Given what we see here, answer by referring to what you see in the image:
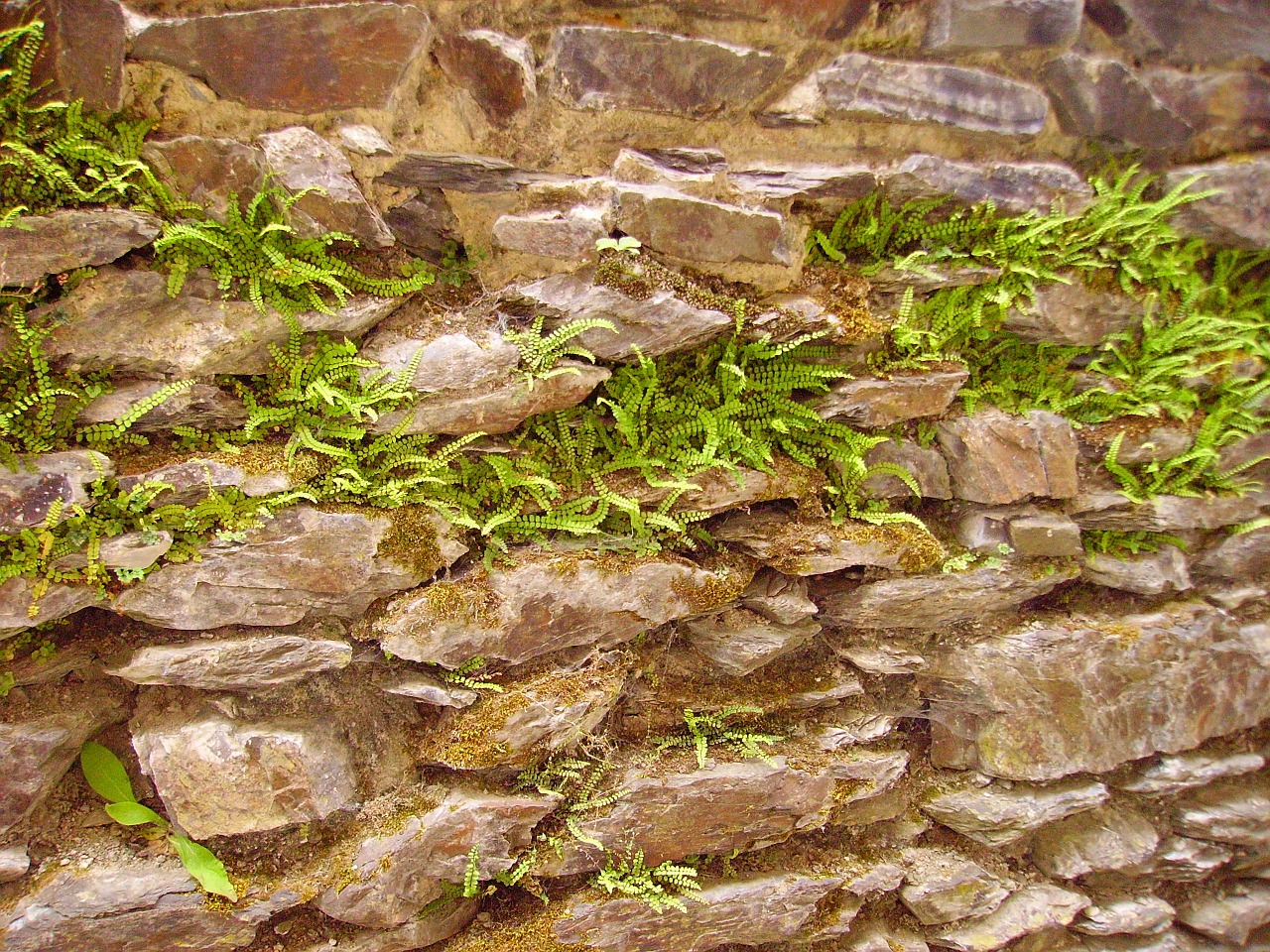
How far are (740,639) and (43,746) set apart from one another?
418cm

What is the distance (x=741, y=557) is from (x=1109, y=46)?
4310 mm

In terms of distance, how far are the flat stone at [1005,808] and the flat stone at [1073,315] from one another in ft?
11.3

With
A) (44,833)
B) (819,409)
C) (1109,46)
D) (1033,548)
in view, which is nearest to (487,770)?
(44,833)

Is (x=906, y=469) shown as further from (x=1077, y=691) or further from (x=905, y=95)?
(x=905, y=95)

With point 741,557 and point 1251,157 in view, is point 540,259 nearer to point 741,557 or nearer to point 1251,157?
point 741,557

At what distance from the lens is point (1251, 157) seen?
17.0 feet

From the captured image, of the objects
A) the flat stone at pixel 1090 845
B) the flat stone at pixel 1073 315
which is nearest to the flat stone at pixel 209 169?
the flat stone at pixel 1073 315

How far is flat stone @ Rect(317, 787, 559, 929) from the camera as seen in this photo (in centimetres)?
421

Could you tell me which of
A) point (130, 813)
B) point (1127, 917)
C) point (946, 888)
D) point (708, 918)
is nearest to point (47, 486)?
point (130, 813)

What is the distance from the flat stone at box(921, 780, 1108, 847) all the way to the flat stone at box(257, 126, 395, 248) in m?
5.75

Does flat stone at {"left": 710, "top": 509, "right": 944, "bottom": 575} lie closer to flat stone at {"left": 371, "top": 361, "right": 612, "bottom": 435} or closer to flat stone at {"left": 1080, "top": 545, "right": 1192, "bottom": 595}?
flat stone at {"left": 371, "top": 361, "right": 612, "bottom": 435}

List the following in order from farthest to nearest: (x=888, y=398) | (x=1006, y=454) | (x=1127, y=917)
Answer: (x=1127, y=917)
(x=1006, y=454)
(x=888, y=398)

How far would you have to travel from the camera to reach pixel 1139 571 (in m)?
5.38

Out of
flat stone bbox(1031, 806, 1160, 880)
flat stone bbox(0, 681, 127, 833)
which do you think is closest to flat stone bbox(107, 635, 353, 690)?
flat stone bbox(0, 681, 127, 833)
